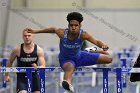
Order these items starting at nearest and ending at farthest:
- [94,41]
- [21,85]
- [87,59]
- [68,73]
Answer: [68,73] < [94,41] < [87,59] < [21,85]

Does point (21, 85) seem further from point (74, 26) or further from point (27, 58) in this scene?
point (74, 26)

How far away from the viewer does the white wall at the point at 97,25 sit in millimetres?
20656

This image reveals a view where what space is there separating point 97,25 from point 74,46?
15177 millimetres

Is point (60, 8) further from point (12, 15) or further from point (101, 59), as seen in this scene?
point (101, 59)

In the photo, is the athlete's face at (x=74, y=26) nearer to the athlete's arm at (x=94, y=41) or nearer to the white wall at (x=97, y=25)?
the athlete's arm at (x=94, y=41)

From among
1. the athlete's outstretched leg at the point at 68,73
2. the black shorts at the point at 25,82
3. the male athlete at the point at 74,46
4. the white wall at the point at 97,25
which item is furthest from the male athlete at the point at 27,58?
the white wall at the point at 97,25

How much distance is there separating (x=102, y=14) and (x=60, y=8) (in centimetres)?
217

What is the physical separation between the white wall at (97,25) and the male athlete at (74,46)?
14.9 metres

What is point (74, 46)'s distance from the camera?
18.3 feet

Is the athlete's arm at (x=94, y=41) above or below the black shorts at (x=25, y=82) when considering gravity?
above

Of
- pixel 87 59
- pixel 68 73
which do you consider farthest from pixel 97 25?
pixel 68 73

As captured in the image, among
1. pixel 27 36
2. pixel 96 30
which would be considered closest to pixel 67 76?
pixel 27 36

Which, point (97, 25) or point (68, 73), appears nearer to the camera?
point (68, 73)

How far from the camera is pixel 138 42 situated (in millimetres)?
21219
